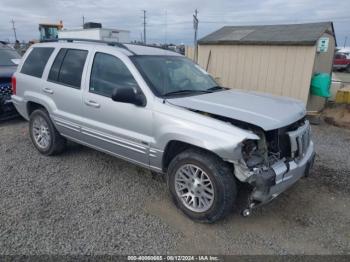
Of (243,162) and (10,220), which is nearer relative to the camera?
(243,162)

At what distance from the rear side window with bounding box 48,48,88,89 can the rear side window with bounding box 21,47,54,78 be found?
0.29 meters

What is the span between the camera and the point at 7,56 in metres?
8.05

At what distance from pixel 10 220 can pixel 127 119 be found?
1649mm

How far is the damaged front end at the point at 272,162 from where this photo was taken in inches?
110

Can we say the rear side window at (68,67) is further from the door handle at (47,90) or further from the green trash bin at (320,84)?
the green trash bin at (320,84)

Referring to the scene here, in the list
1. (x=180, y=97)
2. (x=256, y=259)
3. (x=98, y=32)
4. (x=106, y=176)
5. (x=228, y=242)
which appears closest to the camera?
(x=256, y=259)

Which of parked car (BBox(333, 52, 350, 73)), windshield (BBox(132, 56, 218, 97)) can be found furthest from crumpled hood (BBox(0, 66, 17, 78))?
parked car (BBox(333, 52, 350, 73))

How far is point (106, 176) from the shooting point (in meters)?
4.22

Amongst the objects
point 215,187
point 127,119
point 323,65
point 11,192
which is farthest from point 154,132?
point 323,65

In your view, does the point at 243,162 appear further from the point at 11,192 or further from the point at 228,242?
the point at 11,192

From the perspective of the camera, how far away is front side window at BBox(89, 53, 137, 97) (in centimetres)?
362

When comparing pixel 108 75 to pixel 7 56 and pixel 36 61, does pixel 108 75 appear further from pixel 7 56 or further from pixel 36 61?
pixel 7 56

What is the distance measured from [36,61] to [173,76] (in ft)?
8.14

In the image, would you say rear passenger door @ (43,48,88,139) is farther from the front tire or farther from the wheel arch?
the front tire
